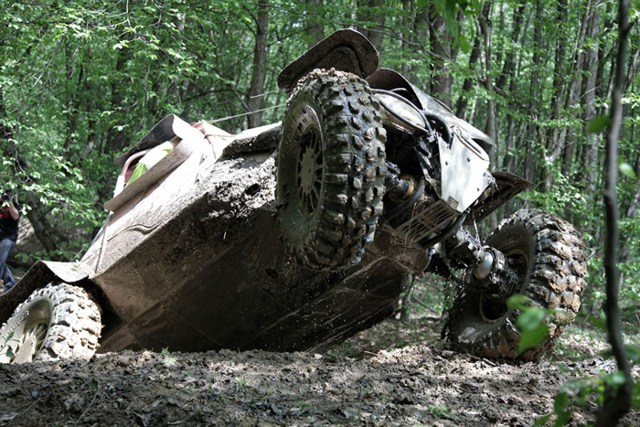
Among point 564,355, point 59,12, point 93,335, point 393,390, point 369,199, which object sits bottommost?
point 564,355

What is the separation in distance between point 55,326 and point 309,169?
9.05ft

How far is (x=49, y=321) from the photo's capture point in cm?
559

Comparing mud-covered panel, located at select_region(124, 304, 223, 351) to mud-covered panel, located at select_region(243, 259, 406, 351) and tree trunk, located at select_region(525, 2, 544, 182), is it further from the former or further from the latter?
tree trunk, located at select_region(525, 2, 544, 182)

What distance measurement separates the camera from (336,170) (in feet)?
12.4

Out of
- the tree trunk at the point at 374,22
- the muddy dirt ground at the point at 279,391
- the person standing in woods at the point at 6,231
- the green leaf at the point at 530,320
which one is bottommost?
the person standing in woods at the point at 6,231

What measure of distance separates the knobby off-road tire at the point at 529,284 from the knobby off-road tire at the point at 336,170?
201 centimetres

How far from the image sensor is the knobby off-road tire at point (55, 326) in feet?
17.2

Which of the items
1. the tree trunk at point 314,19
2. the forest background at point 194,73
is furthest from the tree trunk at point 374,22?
the tree trunk at point 314,19

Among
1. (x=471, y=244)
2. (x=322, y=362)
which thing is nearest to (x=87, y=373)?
(x=322, y=362)

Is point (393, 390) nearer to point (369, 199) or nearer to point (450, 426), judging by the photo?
point (450, 426)

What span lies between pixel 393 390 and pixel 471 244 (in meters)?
1.90

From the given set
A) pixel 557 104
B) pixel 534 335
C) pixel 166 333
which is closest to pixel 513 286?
pixel 166 333

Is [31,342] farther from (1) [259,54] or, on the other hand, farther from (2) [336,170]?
(1) [259,54]

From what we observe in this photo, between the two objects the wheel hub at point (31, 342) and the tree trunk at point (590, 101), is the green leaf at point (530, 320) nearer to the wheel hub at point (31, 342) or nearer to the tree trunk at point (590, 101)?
the wheel hub at point (31, 342)
